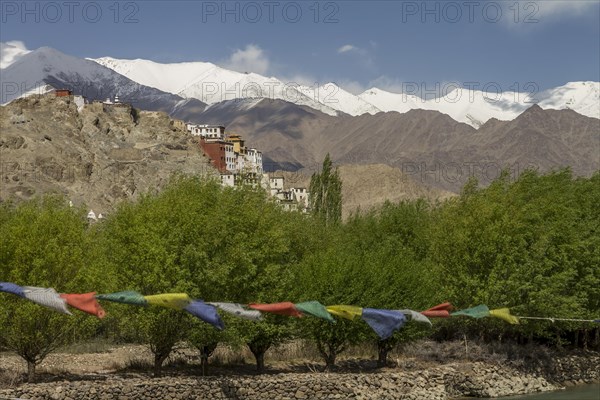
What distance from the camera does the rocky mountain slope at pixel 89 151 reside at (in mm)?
142250

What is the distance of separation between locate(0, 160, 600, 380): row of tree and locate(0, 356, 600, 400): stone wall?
5.32 ft

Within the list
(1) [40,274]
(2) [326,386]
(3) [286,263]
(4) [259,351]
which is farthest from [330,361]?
(1) [40,274]

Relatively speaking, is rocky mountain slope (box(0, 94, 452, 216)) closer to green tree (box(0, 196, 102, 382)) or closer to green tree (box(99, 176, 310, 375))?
green tree (box(99, 176, 310, 375))

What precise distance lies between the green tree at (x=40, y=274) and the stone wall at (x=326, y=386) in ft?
5.53

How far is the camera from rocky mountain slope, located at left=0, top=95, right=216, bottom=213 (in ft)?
467

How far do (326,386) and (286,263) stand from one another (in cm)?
803

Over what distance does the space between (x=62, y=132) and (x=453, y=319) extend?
138 meters

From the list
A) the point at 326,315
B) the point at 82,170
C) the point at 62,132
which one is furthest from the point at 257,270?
the point at 62,132

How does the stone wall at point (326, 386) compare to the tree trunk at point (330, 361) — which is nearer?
the stone wall at point (326, 386)

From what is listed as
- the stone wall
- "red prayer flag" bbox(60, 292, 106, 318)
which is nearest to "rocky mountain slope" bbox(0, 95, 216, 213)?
the stone wall

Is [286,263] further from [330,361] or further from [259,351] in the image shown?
[259,351]

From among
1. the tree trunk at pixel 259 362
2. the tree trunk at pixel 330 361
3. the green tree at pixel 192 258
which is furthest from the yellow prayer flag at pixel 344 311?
the tree trunk at pixel 330 361

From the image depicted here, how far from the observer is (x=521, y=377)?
38.8 metres

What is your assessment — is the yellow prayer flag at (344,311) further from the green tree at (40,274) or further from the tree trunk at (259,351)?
the tree trunk at (259,351)
